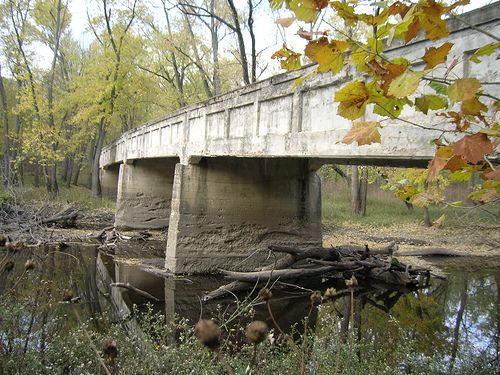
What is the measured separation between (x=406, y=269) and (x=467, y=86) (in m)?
9.39

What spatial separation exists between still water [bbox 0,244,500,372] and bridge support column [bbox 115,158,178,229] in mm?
5194

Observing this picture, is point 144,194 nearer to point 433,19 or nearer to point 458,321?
point 458,321

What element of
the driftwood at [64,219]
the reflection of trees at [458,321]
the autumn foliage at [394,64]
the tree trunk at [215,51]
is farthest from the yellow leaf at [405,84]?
the tree trunk at [215,51]

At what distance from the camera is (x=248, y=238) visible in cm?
1109

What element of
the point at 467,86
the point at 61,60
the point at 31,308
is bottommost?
the point at 31,308

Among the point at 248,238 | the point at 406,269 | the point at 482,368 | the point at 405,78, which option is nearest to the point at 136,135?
the point at 248,238

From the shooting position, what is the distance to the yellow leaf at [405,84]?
1357mm

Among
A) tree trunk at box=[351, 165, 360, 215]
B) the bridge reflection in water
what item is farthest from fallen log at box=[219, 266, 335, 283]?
tree trunk at box=[351, 165, 360, 215]

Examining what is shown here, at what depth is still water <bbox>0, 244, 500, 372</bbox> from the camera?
664cm

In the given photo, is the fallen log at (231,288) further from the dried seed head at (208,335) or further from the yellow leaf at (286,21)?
the dried seed head at (208,335)

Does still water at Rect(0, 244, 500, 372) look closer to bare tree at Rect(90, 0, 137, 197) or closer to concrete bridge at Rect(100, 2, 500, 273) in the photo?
concrete bridge at Rect(100, 2, 500, 273)

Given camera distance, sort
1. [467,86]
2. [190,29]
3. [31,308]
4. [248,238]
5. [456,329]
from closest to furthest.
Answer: [467,86]
[31,308]
[456,329]
[248,238]
[190,29]

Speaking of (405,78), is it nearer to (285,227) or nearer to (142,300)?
(142,300)

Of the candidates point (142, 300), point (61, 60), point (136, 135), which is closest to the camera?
point (142, 300)
